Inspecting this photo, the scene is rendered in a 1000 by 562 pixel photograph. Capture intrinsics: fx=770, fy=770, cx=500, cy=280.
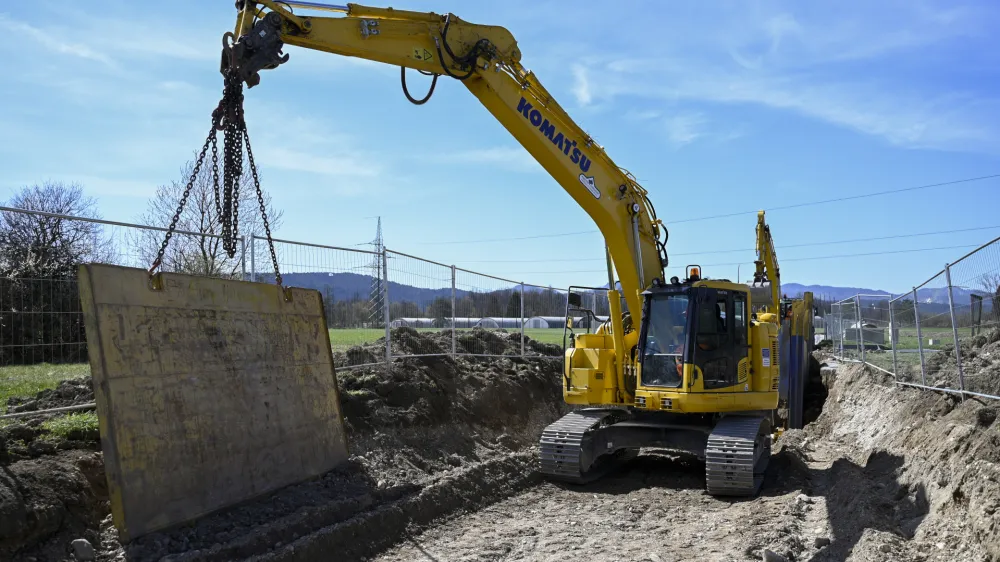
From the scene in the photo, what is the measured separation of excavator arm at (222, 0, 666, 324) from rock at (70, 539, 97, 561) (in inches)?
143

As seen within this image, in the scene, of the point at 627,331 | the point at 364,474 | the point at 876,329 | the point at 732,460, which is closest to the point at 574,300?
the point at 627,331

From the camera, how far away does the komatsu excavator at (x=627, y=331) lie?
8.46 metres

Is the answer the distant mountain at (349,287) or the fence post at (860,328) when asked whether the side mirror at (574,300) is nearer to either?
the distant mountain at (349,287)

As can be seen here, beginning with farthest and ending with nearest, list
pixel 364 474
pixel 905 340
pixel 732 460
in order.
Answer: pixel 905 340
pixel 732 460
pixel 364 474

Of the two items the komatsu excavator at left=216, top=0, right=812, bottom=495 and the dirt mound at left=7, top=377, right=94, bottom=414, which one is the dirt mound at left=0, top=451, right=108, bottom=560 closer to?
the dirt mound at left=7, top=377, right=94, bottom=414

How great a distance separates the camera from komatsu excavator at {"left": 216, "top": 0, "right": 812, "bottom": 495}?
846 cm

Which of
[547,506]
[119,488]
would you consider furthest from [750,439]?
[119,488]

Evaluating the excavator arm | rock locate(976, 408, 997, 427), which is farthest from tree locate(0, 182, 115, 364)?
rock locate(976, 408, 997, 427)

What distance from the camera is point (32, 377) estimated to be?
642 centimetres

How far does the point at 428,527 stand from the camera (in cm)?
753

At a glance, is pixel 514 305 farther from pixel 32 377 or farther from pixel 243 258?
pixel 32 377

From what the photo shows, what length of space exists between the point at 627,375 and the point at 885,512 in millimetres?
3454

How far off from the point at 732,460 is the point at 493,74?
5.05m

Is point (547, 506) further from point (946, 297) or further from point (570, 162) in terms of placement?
point (946, 297)
